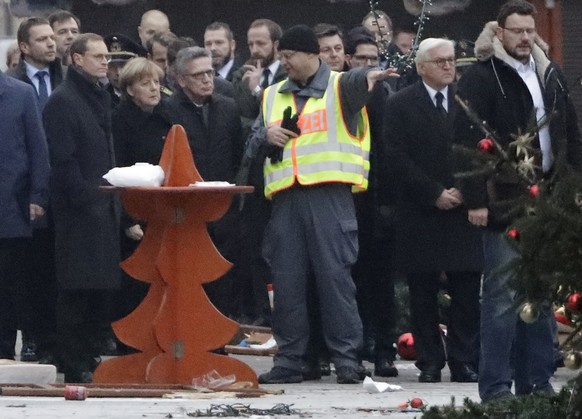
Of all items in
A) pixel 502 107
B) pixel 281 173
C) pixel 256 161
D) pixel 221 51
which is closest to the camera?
pixel 502 107

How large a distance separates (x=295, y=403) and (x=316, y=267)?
1.89 m

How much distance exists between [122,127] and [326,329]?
2.29 meters

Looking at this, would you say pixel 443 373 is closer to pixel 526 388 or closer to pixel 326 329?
pixel 326 329

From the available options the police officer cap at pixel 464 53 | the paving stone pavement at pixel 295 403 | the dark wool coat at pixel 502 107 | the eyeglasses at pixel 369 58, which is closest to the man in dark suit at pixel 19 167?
the paving stone pavement at pixel 295 403

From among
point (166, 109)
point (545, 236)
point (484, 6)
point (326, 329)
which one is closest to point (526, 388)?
point (326, 329)

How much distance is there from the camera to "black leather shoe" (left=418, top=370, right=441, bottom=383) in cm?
1343

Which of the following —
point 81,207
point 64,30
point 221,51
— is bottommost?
point 81,207

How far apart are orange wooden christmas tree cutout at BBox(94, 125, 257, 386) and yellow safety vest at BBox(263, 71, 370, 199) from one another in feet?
2.24

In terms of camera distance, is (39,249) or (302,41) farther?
(39,249)

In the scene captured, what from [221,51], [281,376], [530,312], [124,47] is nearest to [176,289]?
[281,376]

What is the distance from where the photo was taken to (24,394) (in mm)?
11609

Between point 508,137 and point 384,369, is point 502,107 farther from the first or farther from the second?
point 384,369

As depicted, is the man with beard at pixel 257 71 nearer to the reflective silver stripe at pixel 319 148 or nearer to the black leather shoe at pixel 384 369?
the reflective silver stripe at pixel 319 148

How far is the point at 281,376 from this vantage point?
43.5ft
